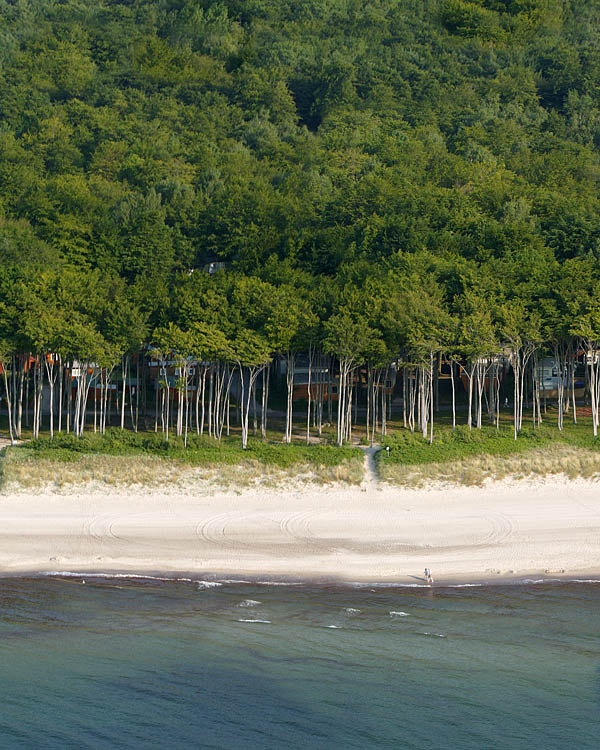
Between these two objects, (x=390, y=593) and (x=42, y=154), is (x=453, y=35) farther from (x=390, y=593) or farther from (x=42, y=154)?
(x=390, y=593)

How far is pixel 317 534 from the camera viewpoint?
1748 inches

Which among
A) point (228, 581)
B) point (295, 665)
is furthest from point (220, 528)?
point (295, 665)

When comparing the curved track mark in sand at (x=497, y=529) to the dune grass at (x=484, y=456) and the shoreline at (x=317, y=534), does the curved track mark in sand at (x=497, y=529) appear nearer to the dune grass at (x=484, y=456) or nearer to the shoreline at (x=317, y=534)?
the shoreline at (x=317, y=534)

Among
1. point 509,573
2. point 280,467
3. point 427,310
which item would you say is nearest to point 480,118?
point 427,310

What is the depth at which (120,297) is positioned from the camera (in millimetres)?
68000

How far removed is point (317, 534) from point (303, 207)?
2747 inches

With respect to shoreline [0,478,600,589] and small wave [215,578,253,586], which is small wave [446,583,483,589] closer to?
shoreline [0,478,600,589]

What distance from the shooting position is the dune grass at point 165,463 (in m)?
51.2

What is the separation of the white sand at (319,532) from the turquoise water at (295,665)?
196 cm

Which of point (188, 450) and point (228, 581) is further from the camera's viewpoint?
point (188, 450)

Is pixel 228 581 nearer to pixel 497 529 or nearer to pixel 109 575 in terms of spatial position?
pixel 109 575

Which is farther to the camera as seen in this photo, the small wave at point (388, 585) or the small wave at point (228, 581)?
the small wave at point (228, 581)

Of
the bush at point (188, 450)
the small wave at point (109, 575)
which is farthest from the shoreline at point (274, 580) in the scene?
the bush at point (188, 450)

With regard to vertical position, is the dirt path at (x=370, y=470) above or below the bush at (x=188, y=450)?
below
